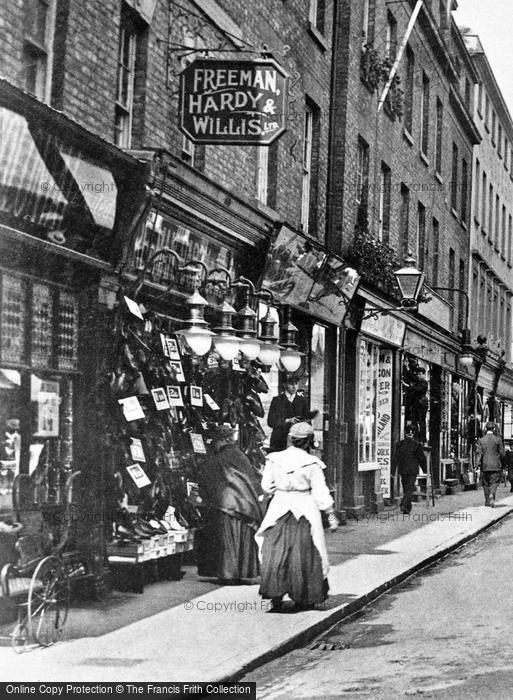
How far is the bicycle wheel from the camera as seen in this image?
7.71 m

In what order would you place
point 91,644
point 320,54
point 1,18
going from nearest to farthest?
point 91,644 < point 1,18 < point 320,54

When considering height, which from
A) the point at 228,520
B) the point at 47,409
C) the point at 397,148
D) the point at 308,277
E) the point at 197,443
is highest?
the point at 397,148

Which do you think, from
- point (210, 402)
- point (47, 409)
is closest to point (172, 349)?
point (210, 402)

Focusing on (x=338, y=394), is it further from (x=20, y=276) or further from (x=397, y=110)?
(x=20, y=276)

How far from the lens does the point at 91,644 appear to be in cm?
789

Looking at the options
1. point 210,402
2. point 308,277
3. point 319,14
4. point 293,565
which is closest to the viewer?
point 293,565

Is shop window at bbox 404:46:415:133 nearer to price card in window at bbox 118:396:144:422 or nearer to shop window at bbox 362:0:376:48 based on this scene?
shop window at bbox 362:0:376:48

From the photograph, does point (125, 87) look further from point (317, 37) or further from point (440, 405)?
point (440, 405)

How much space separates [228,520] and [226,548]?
0.28m

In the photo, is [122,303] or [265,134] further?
[265,134]

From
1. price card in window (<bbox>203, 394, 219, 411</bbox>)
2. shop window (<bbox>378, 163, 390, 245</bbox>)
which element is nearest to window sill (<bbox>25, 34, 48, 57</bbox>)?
price card in window (<bbox>203, 394, 219, 411</bbox>)

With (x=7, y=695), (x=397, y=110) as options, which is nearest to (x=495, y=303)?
(x=397, y=110)

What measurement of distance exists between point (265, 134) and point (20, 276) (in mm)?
4105

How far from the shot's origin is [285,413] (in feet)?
50.1
